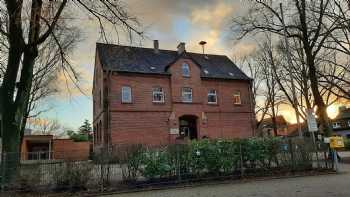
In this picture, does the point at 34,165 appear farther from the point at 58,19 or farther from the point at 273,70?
the point at 273,70

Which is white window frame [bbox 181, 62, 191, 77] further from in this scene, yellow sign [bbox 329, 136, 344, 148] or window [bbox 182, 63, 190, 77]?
yellow sign [bbox 329, 136, 344, 148]

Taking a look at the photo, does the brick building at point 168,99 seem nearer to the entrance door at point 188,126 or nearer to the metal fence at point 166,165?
the entrance door at point 188,126

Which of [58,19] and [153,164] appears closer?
[58,19]

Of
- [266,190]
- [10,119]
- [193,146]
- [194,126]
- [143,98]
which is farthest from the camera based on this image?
[194,126]

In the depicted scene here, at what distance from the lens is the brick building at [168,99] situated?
27844 mm

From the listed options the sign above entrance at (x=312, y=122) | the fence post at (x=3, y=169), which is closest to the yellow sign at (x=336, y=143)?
the sign above entrance at (x=312, y=122)

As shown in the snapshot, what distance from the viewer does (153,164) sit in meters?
12.4

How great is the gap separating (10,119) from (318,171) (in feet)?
44.7

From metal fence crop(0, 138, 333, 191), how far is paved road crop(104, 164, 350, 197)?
103 cm

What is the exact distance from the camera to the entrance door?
31.1 m

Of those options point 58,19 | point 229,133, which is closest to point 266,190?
point 58,19

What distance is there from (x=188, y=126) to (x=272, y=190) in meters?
21.3

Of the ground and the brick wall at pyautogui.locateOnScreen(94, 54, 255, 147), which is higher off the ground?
the brick wall at pyautogui.locateOnScreen(94, 54, 255, 147)

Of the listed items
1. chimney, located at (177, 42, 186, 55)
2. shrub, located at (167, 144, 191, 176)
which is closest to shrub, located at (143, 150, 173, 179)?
shrub, located at (167, 144, 191, 176)
